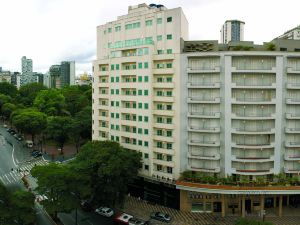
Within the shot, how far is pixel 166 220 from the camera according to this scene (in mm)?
49250

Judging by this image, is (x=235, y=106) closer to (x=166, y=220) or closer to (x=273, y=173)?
(x=273, y=173)

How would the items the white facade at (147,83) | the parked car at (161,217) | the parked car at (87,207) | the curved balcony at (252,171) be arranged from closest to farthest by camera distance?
the parked car at (161,217), the curved balcony at (252,171), the parked car at (87,207), the white facade at (147,83)


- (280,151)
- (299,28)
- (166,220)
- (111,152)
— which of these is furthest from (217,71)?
(299,28)

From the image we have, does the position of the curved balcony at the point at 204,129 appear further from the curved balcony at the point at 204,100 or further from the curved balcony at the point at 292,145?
the curved balcony at the point at 292,145

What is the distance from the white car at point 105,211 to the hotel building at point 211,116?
9.07m

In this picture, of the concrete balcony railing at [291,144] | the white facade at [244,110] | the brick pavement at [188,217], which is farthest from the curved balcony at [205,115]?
the brick pavement at [188,217]

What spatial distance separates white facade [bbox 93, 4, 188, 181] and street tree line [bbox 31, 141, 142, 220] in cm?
486

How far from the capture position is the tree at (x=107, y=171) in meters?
48.7

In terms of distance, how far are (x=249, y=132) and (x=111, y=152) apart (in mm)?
25526

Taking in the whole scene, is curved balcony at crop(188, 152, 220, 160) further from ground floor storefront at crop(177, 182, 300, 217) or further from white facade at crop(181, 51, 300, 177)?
ground floor storefront at crop(177, 182, 300, 217)

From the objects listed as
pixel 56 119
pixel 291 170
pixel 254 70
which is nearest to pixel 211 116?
pixel 254 70

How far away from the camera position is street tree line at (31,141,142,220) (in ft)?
144

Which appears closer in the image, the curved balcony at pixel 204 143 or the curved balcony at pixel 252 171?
the curved balcony at pixel 252 171

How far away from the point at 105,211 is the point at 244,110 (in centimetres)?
3145
